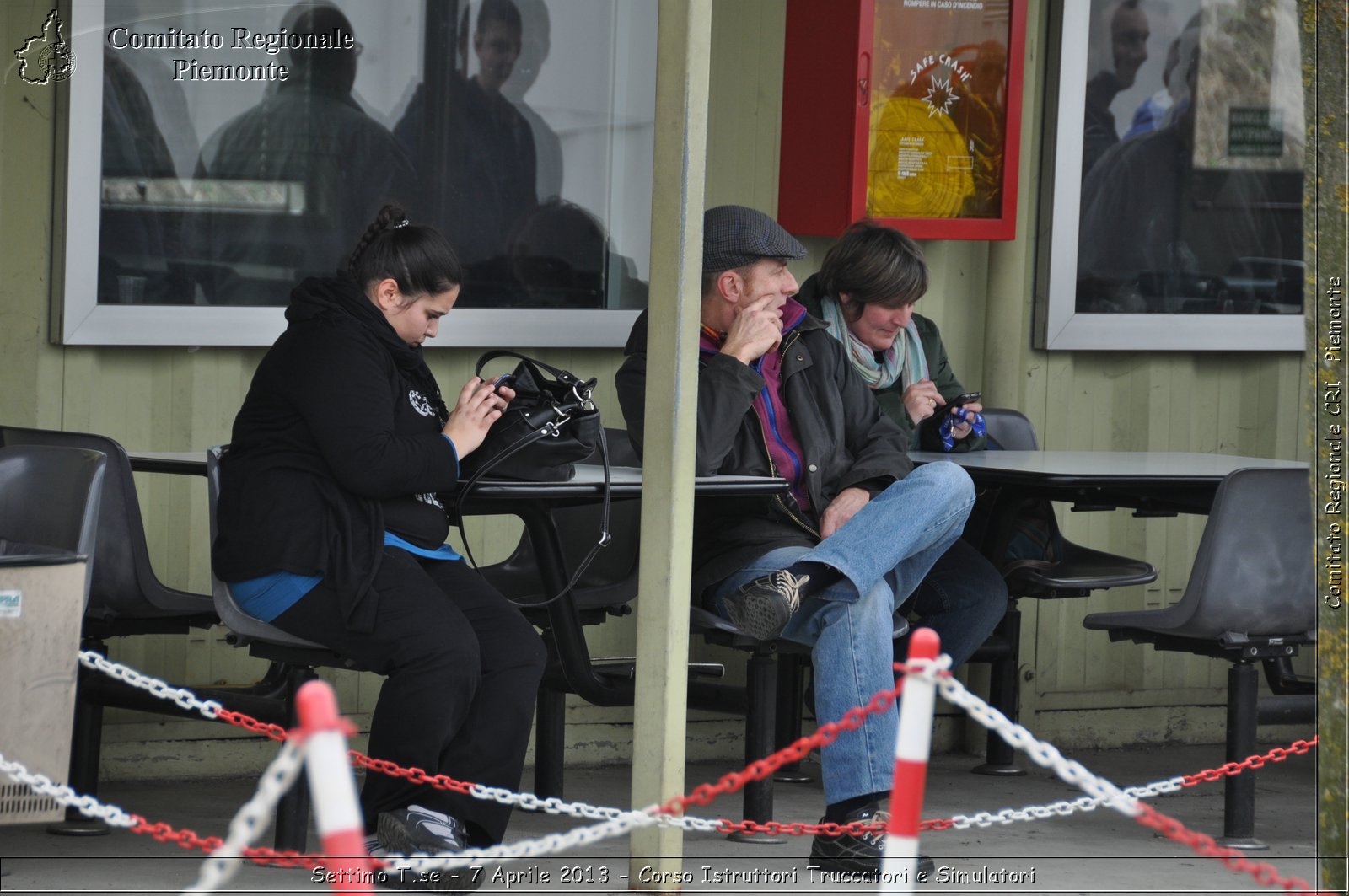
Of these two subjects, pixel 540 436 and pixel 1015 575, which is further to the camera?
pixel 1015 575

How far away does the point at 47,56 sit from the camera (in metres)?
4.60

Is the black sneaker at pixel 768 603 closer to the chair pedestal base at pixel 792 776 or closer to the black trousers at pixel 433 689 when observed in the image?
the black trousers at pixel 433 689

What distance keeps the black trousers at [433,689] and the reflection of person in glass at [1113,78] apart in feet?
9.27

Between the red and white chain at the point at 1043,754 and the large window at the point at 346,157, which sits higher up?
the large window at the point at 346,157

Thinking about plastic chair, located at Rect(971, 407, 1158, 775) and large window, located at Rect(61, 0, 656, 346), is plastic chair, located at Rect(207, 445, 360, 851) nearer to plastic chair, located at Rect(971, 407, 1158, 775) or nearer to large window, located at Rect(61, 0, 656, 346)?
large window, located at Rect(61, 0, 656, 346)

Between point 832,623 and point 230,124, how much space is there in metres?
2.12

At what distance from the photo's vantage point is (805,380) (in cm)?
451

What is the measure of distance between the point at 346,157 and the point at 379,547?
150cm

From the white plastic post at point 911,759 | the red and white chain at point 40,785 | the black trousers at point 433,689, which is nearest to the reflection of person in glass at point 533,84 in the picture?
the black trousers at point 433,689

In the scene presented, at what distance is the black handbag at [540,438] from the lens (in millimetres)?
3879

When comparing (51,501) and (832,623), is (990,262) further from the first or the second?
(51,501)

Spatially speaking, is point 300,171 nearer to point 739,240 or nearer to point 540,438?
point 739,240

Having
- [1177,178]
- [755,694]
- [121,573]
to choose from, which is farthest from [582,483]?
[1177,178]

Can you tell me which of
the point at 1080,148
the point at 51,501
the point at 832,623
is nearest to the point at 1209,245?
the point at 1080,148
